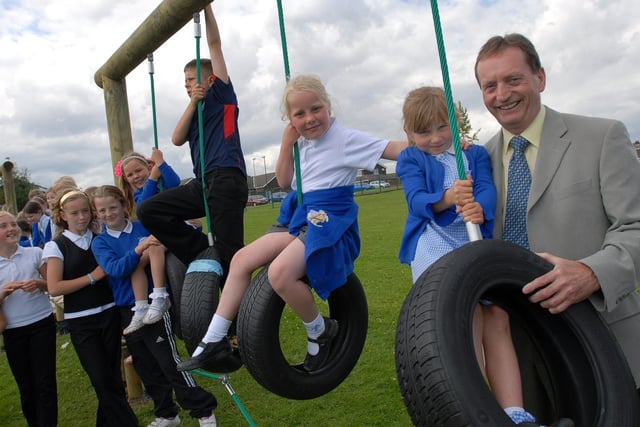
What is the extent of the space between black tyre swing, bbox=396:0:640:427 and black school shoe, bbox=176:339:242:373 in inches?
49.8

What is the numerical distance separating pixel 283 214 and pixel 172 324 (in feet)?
6.41

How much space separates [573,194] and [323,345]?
4.79 feet

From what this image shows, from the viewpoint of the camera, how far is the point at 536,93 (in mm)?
1932

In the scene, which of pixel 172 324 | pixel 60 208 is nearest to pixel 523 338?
pixel 172 324

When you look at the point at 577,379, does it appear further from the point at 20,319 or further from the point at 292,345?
the point at 292,345

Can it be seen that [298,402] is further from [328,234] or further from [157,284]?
[328,234]

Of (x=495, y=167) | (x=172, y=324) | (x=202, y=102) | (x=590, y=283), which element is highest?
(x=202, y=102)

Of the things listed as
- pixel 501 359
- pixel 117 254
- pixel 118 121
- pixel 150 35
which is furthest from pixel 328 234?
pixel 118 121

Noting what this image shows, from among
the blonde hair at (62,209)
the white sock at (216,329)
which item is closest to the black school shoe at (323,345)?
the white sock at (216,329)

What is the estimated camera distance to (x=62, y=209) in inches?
173

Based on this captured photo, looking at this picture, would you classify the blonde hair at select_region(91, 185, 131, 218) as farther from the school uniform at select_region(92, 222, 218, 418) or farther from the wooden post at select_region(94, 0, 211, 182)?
the wooden post at select_region(94, 0, 211, 182)

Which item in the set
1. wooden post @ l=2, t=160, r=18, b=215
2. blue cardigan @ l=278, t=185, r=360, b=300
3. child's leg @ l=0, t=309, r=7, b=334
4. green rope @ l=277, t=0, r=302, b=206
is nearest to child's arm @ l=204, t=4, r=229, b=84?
green rope @ l=277, t=0, r=302, b=206

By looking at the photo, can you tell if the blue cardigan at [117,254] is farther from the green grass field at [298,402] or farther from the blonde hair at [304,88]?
the blonde hair at [304,88]

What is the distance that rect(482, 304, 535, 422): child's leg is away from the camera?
6.10ft
